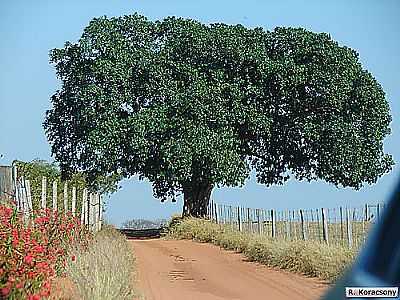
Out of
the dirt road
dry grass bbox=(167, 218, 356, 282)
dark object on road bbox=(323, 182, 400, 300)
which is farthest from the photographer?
dry grass bbox=(167, 218, 356, 282)

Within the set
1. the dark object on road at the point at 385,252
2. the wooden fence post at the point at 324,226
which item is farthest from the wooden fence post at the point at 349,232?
the dark object on road at the point at 385,252

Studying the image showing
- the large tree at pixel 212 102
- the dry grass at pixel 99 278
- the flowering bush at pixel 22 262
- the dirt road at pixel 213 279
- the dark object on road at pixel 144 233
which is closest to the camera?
the flowering bush at pixel 22 262

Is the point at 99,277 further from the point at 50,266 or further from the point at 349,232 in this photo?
the point at 349,232

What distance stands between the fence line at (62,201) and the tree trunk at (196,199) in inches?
143

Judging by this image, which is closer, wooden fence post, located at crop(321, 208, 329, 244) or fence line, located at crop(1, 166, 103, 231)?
fence line, located at crop(1, 166, 103, 231)

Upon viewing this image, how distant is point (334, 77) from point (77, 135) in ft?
30.6

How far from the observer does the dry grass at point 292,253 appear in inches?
559

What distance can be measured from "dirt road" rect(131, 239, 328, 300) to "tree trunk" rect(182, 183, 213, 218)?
882 cm

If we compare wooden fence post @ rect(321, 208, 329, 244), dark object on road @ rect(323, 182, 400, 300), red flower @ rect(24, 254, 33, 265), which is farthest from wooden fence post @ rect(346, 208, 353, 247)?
dark object on road @ rect(323, 182, 400, 300)

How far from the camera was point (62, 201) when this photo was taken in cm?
2061

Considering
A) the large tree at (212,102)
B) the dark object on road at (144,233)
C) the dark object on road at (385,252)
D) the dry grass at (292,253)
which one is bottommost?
the dry grass at (292,253)

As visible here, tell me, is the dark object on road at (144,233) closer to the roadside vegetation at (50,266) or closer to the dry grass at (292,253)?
the dry grass at (292,253)

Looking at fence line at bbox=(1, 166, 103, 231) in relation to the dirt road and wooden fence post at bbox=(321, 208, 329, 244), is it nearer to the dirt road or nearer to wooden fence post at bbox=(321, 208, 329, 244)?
the dirt road

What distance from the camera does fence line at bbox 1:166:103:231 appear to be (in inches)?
577
